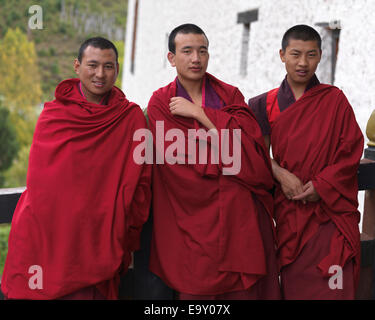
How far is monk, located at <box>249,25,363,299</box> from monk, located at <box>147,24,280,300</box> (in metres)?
0.13

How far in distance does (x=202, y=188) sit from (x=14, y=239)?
2.46 ft

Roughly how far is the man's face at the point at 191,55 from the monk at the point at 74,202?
0.32m

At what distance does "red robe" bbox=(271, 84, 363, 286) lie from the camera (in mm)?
2025

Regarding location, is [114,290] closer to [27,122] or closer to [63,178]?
[63,178]

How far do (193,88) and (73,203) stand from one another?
0.71 meters

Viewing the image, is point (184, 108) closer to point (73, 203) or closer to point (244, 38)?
point (73, 203)

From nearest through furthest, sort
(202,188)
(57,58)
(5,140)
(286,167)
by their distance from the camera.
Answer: (202,188) → (286,167) → (5,140) → (57,58)

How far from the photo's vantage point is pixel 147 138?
1944mm

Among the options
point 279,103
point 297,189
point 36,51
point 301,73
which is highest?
point 36,51

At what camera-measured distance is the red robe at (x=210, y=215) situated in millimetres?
1925

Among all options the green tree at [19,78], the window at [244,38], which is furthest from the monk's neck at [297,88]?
the green tree at [19,78]

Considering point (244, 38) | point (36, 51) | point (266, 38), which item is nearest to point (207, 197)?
point (266, 38)

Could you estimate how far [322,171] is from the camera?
2029mm

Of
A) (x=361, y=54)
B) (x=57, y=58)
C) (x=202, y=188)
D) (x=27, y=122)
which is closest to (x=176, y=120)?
(x=202, y=188)
